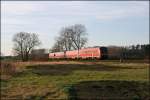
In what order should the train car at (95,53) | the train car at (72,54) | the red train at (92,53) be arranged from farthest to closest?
the train car at (72,54) < the red train at (92,53) < the train car at (95,53)

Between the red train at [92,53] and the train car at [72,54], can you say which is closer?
the red train at [92,53]

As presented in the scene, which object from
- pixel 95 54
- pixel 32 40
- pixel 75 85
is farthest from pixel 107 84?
pixel 32 40

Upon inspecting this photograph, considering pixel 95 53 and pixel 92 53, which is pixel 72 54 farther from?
pixel 95 53

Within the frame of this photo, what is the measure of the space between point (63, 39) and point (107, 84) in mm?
85928

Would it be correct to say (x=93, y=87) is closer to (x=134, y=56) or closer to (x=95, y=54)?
(x=95, y=54)

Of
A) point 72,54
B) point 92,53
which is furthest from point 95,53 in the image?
point 72,54

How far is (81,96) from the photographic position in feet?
50.2

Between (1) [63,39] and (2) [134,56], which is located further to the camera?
(1) [63,39]

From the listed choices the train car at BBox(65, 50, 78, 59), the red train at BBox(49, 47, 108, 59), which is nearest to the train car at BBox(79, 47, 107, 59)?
the red train at BBox(49, 47, 108, 59)

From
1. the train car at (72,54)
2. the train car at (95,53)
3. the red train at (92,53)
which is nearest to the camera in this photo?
the train car at (95,53)

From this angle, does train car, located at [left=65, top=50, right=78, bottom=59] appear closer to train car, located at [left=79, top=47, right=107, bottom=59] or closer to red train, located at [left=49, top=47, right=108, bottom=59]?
red train, located at [left=49, top=47, right=108, bottom=59]

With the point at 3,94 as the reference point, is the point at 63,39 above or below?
above

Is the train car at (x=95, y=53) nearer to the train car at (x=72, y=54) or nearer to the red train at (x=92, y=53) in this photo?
the red train at (x=92, y=53)

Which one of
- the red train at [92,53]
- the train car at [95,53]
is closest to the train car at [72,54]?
the red train at [92,53]
